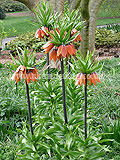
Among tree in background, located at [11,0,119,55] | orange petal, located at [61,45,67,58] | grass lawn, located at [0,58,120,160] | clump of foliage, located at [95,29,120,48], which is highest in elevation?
tree in background, located at [11,0,119,55]

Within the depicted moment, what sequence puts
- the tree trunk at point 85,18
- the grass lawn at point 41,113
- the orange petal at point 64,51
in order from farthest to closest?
the tree trunk at point 85,18
the grass lawn at point 41,113
the orange petal at point 64,51

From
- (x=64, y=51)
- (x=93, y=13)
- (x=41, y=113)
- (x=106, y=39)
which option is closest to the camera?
(x=64, y=51)

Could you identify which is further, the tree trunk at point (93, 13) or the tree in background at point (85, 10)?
the tree trunk at point (93, 13)

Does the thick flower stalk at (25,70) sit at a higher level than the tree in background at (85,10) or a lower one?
lower

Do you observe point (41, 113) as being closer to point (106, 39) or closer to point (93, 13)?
point (93, 13)

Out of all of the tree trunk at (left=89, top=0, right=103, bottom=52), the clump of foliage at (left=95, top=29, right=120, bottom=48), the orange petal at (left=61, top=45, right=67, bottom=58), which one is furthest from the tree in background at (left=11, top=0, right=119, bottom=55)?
the clump of foliage at (left=95, top=29, right=120, bottom=48)

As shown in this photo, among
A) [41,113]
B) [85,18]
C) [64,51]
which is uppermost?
[85,18]

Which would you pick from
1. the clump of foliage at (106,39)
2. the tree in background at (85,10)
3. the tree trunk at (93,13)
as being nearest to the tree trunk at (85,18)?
the tree in background at (85,10)

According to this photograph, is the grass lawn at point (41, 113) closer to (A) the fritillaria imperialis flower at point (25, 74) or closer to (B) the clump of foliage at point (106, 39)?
(A) the fritillaria imperialis flower at point (25, 74)

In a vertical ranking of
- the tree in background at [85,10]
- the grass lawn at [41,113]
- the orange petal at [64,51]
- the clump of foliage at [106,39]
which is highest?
the tree in background at [85,10]

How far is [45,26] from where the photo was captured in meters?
2.04

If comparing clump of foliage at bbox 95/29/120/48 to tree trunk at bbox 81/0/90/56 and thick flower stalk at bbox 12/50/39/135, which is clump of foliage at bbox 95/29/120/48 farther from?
thick flower stalk at bbox 12/50/39/135

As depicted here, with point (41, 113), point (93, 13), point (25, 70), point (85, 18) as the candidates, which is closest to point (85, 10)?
point (85, 18)

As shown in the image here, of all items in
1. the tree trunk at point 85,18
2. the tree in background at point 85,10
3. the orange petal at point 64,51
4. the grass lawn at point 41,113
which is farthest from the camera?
the tree in background at point 85,10
